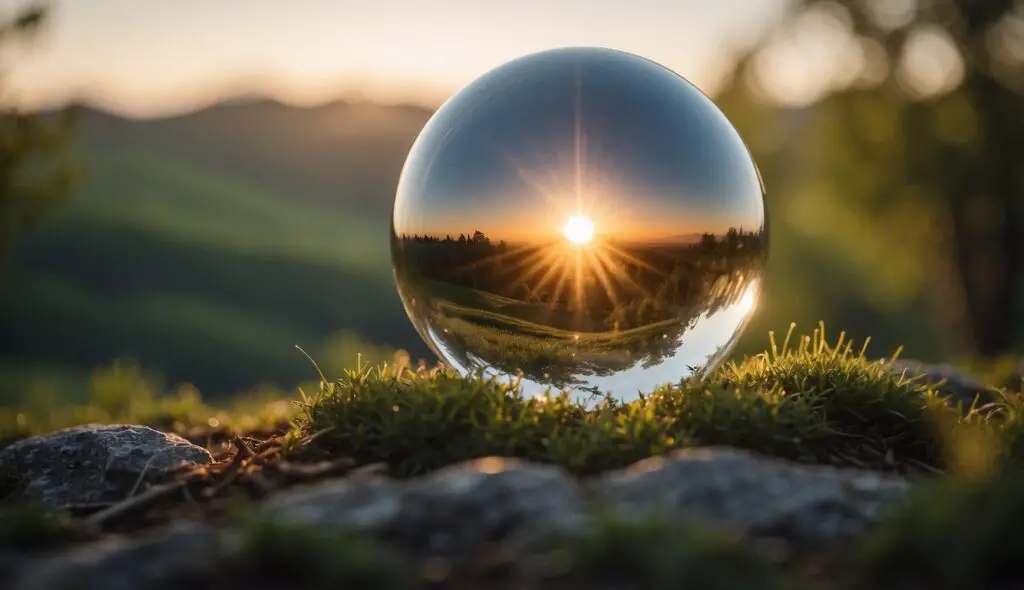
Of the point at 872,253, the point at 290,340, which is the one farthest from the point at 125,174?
the point at 872,253

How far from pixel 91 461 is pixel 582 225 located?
3223mm

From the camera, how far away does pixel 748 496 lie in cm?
372

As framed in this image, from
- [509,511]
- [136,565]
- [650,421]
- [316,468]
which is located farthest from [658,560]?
[316,468]

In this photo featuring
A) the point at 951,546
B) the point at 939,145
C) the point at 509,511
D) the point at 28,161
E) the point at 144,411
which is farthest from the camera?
the point at 939,145

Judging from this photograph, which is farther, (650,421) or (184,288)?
(184,288)

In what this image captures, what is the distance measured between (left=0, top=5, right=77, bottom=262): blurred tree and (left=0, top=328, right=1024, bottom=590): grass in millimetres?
10004

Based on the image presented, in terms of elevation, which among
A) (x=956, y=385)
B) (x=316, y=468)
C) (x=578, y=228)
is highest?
(x=578, y=228)

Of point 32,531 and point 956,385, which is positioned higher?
point 32,531

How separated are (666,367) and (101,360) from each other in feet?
91.4

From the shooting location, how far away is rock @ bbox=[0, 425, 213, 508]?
5379mm

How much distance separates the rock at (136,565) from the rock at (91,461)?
2.00 m

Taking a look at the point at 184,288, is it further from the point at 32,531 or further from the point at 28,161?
the point at 32,531

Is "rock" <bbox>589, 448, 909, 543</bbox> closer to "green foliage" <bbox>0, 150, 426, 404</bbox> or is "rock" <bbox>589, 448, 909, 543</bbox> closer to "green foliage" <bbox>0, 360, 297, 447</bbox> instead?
"green foliage" <bbox>0, 360, 297, 447</bbox>

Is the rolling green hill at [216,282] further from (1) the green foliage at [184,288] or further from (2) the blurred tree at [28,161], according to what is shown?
(2) the blurred tree at [28,161]
